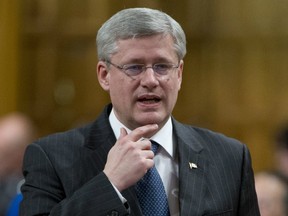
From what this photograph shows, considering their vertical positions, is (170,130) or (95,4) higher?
(170,130)

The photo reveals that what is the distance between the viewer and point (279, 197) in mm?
5285

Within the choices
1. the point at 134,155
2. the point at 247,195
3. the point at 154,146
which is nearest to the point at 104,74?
the point at 154,146

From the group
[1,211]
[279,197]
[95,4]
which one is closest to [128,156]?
[279,197]

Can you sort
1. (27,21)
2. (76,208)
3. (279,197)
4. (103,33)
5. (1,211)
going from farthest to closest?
(27,21) < (1,211) < (279,197) < (103,33) < (76,208)

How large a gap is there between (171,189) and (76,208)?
0.41m

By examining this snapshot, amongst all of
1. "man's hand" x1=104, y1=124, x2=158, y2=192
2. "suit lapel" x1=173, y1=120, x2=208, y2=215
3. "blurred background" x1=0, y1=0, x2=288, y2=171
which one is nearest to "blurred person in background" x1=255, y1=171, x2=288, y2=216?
"suit lapel" x1=173, y1=120, x2=208, y2=215

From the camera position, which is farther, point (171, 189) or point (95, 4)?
point (95, 4)

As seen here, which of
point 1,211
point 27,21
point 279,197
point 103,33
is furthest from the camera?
point 27,21

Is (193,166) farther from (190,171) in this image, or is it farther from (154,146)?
(154,146)

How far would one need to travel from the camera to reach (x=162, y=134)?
12.0 feet

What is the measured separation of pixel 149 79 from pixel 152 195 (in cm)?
39

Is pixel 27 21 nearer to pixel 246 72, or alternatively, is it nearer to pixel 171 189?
pixel 246 72

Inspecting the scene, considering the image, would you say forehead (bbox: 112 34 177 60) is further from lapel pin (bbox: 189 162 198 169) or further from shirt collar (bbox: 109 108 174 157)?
lapel pin (bbox: 189 162 198 169)

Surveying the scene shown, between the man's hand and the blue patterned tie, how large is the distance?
0.20 meters
